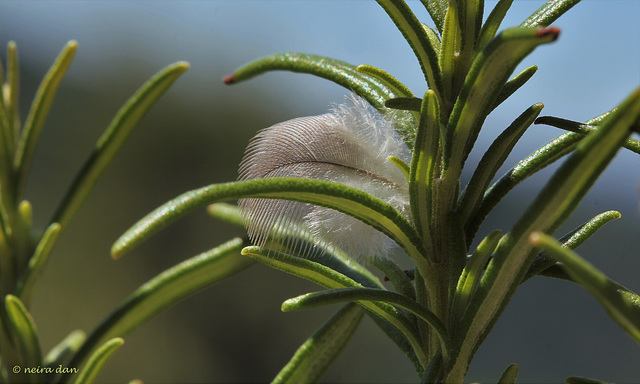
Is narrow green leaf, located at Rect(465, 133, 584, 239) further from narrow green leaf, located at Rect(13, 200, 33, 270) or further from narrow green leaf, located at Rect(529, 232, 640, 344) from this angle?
narrow green leaf, located at Rect(13, 200, 33, 270)

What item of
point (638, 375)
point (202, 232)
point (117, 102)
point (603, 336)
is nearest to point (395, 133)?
point (638, 375)

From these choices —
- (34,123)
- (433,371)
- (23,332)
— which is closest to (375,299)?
(433,371)

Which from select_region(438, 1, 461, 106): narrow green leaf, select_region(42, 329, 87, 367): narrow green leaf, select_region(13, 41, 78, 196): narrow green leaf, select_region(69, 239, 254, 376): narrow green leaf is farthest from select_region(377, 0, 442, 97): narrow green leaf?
select_region(42, 329, 87, 367): narrow green leaf

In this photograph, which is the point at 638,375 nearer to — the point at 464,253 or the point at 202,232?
the point at 464,253

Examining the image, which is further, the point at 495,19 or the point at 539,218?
the point at 495,19

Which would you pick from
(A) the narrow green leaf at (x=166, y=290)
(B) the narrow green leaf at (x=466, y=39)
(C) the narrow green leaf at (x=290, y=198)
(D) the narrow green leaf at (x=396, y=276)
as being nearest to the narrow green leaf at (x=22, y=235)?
(A) the narrow green leaf at (x=166, y=290)

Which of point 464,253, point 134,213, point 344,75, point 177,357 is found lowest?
point 177,357

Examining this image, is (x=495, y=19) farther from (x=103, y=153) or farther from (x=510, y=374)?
(x=103, y=153)
